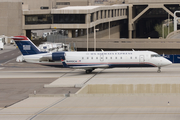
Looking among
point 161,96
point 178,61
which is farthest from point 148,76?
point 178,61

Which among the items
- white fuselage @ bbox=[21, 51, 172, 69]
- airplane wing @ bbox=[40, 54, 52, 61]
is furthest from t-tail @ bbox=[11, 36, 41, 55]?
white fuselage @ bbox=[21, 51, 172, 69]

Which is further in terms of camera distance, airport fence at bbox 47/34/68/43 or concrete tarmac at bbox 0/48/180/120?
airport fence at bbox 47/34/68/43

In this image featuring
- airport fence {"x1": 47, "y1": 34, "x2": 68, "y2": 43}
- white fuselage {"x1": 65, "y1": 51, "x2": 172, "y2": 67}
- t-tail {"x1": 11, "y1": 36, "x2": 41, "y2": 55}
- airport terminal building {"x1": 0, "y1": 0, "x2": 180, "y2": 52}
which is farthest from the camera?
airport fence {"x1": 47, "y1": 34, "x2": 68, "y2": 43}

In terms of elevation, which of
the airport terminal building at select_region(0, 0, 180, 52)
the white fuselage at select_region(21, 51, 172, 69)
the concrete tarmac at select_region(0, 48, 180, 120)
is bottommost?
the concrete tarmac at select_region(0, 48, 180, 120)

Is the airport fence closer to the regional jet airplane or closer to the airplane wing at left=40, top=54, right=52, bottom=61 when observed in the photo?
the regional jet airplane

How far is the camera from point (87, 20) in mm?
97938

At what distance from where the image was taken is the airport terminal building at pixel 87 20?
82831 mm

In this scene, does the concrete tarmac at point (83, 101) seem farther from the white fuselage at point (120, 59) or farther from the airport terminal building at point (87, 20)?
the airport terminal building at point (87, 20)

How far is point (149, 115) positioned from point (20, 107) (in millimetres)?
10774

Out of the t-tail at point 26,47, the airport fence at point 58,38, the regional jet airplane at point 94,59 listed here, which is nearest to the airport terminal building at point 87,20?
the airport fence at point 58,38

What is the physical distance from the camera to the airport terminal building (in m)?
82.8

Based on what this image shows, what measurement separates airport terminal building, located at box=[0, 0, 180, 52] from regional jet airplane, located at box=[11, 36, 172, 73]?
80.1ft

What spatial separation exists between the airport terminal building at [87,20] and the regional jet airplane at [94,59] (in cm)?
2442

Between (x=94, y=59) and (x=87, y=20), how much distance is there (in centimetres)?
4960
